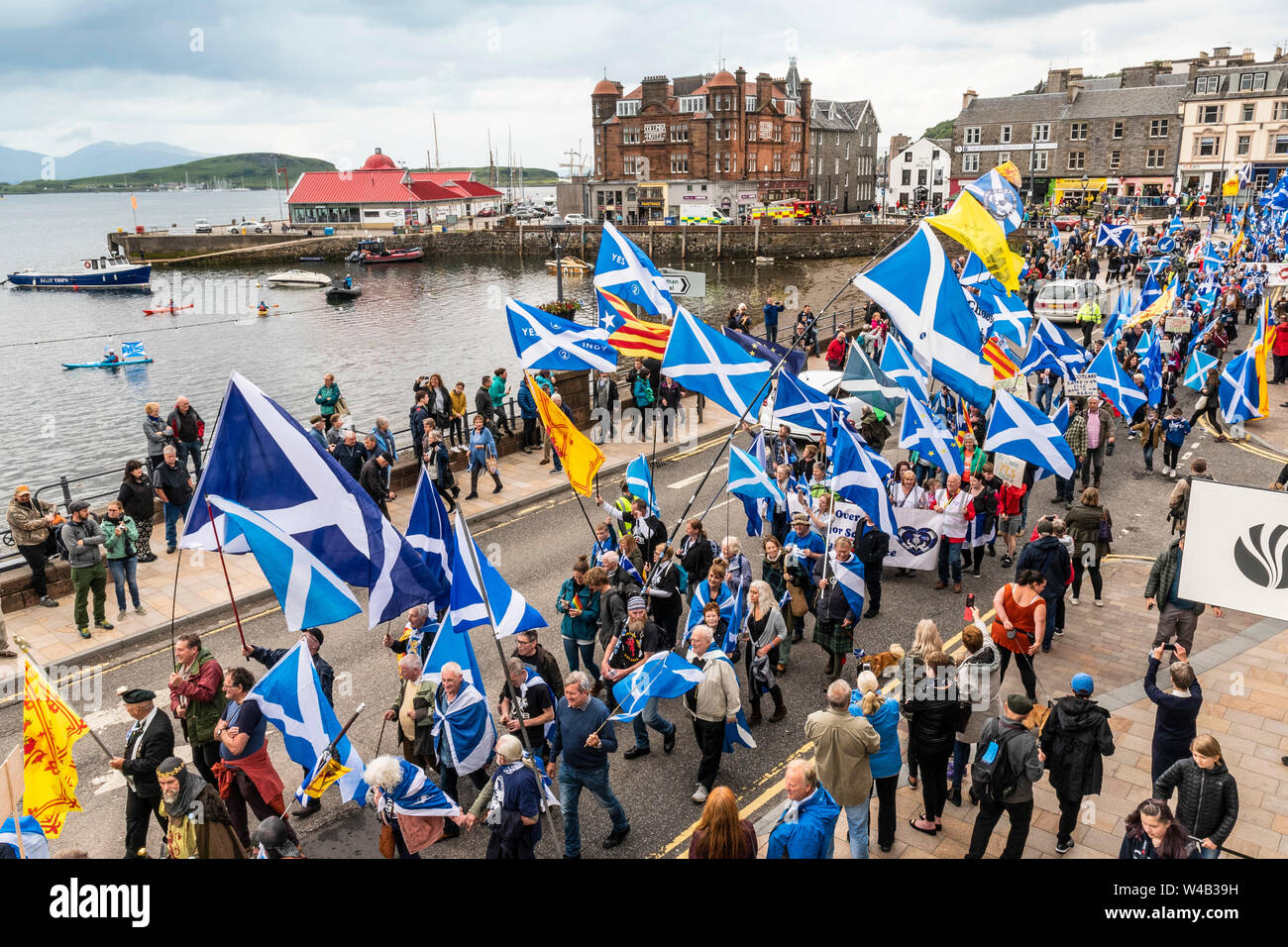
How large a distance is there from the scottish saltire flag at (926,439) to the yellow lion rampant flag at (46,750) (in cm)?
1114

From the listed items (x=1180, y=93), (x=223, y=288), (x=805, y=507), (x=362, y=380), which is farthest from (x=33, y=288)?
(x=1180, y=93)

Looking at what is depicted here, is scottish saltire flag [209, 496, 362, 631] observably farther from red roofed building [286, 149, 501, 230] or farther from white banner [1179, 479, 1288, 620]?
red roofed building [286, 149, 501, 230]

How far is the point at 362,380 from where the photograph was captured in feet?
144

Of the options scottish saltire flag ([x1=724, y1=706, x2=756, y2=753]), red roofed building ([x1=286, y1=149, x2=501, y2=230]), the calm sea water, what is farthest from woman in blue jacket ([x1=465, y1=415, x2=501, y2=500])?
red roofed building ([x1=286, y1=149, x2=501, y2=230])

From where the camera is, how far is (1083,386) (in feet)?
61.2

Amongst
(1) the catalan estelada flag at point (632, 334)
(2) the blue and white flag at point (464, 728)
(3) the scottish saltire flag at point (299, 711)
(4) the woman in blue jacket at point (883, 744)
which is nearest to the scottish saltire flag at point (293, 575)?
(3) the scottish saltire flag at point (299, 711)

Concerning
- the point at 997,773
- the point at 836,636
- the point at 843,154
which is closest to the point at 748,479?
the point at 836,636

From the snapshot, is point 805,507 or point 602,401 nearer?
point 805,507

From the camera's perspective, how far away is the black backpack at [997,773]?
7.27 meters

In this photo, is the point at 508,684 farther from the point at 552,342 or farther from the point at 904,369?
the point at 904,369

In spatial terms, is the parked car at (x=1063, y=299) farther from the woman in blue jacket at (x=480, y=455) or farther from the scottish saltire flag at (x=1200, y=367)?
the woman in blue jacket at (x=480, y=455)

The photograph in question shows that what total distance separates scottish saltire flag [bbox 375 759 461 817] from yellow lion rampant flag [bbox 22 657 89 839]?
2383 mm

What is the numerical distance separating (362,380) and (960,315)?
35.8 meters

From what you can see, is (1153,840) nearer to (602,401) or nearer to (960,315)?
(960,315)
